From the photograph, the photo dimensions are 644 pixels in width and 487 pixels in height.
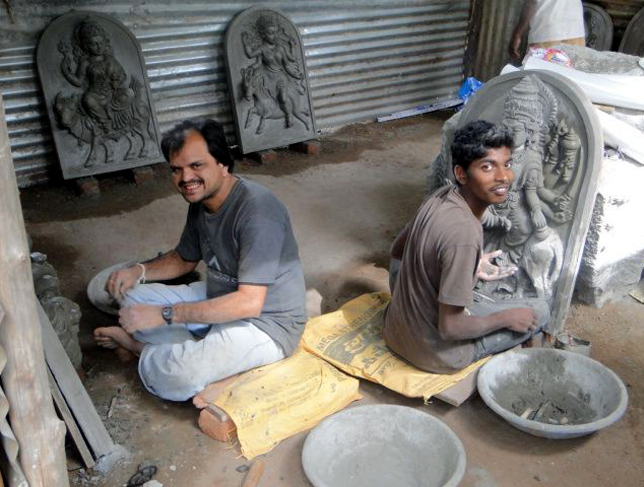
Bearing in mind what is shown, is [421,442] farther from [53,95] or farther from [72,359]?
[53,95]

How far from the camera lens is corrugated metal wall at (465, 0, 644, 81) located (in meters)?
7.65

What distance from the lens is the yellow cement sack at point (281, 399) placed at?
2.84 metres

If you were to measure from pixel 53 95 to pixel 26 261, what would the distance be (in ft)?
12.7

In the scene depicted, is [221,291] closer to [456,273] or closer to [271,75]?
[456,273]

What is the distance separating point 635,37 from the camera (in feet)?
24.5

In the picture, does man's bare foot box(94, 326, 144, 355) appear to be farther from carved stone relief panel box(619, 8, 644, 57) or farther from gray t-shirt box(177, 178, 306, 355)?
carved stone relief panel box(619, 8, 644, 57)

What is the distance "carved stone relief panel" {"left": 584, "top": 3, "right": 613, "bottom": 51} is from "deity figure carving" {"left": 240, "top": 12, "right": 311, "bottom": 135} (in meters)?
3.95

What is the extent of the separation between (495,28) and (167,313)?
6642mm

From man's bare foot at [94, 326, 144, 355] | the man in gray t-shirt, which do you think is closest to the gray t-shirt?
the man in gray t-shirt

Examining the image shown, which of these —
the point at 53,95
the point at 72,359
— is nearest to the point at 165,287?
the point at 72,359

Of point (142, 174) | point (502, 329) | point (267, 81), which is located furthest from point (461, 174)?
point (267, 81)

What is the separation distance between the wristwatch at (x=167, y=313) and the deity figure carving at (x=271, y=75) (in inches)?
146

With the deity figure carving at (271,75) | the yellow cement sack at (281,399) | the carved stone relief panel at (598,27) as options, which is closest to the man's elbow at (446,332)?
the yellow cement sack at (281,399)

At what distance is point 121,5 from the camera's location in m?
5.62
